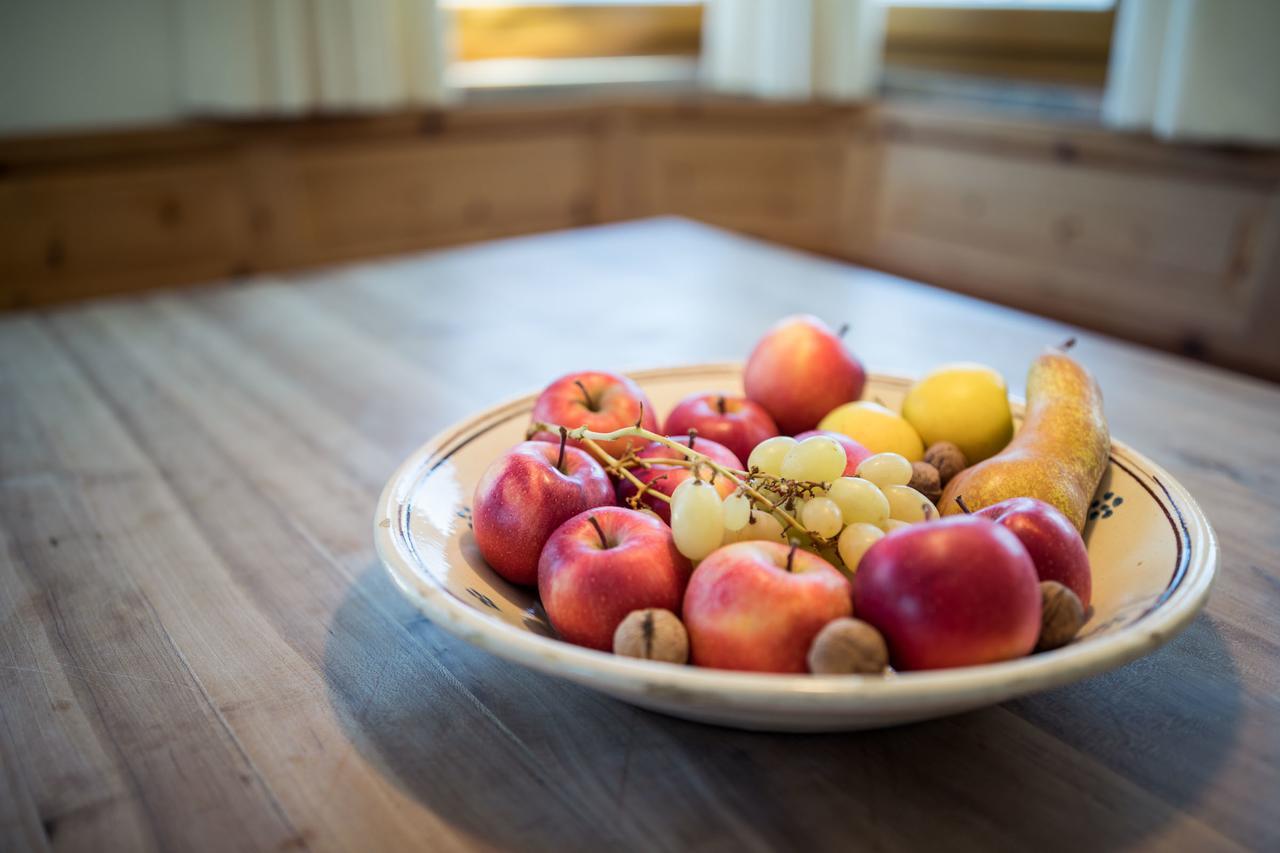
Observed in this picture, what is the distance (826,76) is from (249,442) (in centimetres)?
228

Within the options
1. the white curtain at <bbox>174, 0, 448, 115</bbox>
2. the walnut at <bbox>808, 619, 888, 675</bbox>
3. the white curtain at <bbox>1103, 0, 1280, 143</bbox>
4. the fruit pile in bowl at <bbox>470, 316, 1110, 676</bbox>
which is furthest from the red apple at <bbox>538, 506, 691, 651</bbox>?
the white curtain at <bbox>174, 0, 448, 115</bbox>

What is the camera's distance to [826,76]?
2.84m

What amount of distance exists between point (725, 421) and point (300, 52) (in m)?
1.95

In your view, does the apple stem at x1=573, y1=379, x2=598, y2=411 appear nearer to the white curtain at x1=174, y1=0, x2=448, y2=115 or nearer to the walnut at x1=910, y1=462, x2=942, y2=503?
the walnut at x1=910, y1=462, x2=942, y2=503

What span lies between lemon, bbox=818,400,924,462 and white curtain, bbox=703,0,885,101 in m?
2.19

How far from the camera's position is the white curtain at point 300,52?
227 centimetres

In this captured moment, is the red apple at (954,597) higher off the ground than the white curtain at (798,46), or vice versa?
the white curtain at (798,46)

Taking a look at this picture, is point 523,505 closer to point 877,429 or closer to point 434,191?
point 877,429

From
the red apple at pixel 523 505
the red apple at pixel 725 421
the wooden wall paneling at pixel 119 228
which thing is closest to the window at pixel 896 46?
the wooden wall paneling at pixel 119 228

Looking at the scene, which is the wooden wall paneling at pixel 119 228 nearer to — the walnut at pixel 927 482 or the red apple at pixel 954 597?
the walnut at pixel 927 482

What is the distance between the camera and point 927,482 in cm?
74

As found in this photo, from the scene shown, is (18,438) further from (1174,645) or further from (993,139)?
(993,139)

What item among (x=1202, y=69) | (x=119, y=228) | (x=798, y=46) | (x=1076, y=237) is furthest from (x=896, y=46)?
(x=119, y=228)

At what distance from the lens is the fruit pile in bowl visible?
0.52 meters
